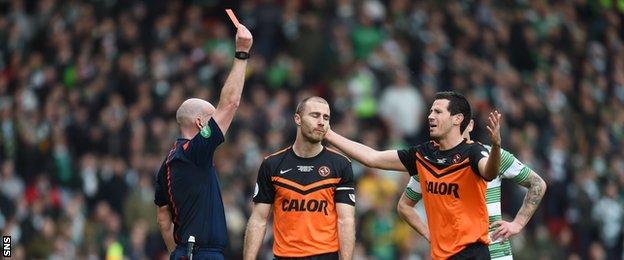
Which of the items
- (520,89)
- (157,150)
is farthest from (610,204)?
(157,150)

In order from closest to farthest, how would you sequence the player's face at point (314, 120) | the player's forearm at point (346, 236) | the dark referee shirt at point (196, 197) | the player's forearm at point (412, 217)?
the dark referee shirt at point (196, 197)
the player's forearm at point (346, 236)
the player's face at point (314, 120)
the player's forearm at point (412, 217)

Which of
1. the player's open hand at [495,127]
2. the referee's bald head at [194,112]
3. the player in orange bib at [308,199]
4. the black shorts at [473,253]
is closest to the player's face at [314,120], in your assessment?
the player in orange bib at [308,199]

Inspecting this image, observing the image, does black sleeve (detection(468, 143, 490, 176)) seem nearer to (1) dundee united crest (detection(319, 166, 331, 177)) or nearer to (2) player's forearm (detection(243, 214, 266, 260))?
(1) dundee united crest (detection(319, 166, 331, 177))

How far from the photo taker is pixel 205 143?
13438mm

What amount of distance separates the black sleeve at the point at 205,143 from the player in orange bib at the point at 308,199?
2.93 ft

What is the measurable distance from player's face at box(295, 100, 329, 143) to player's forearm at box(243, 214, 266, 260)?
959 millimetres

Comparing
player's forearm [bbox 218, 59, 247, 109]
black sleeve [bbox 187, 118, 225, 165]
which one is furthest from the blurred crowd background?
player's forearm [bbox 218, 59, 247, 109]

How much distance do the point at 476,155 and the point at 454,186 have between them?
0.37 metres

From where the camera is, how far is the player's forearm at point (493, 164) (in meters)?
12.8

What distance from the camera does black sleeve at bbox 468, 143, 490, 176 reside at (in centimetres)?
1334

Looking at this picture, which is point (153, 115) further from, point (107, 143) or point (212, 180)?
point (212, 180)

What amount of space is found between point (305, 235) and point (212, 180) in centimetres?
105

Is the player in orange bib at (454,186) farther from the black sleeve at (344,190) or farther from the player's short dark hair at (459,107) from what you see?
the black sleeve at (344,190)

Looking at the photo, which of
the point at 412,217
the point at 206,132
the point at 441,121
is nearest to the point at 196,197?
the point at 206,132
